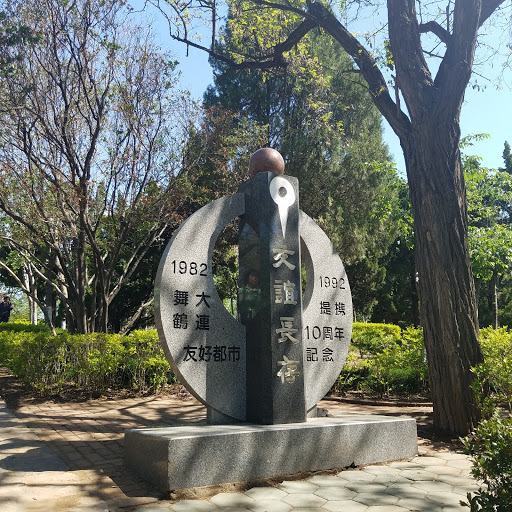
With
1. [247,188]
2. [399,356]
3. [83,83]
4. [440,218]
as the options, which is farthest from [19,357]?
[440,218]

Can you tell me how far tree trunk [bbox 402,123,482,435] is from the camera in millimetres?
5668

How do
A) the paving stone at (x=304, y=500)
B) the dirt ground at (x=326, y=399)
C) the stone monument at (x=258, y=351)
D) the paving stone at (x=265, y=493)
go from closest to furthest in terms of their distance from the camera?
the paving stone at (x=304, y=500), the paving stone at (x=265, y=493), the stone monument at (x=258, y=351), the dirt ground at (x=326, y=399)

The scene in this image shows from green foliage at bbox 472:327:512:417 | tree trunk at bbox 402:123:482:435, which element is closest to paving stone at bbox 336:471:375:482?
green foliage at bbox 472:327:512:417

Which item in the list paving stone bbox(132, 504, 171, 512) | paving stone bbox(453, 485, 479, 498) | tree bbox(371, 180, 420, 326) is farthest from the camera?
tree bbox(371, 180, 420, 326)

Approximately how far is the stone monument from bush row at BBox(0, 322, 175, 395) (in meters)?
4.00

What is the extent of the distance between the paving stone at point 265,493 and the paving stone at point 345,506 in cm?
34

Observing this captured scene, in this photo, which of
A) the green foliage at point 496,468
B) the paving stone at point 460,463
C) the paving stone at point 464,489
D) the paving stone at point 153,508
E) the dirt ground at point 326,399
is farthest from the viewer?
the dirt ground at point 326,399

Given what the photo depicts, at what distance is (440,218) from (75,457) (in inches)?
190

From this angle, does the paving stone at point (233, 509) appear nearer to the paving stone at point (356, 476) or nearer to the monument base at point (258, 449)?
the monument base at point (258, 449)

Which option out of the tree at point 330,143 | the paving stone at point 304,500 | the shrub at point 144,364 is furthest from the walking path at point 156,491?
the tree at point 330,143

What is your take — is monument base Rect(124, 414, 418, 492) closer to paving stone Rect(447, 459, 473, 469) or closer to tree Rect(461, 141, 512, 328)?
paving stone Rect(447, 459, 473, 469)

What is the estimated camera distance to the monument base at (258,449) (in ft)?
12.2

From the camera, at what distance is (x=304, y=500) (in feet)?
11.5

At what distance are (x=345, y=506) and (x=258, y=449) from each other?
0.90 m
